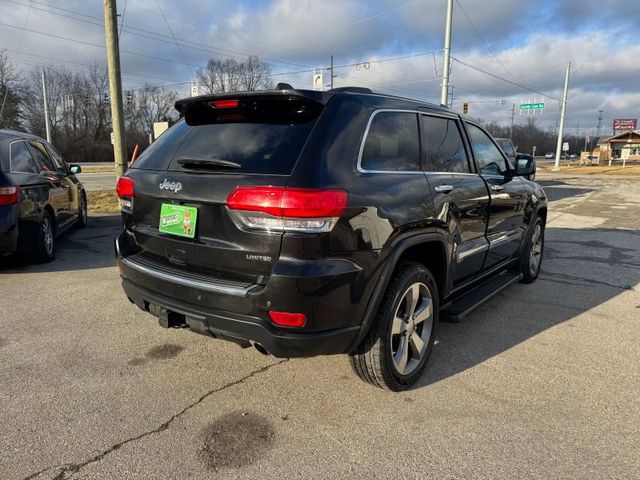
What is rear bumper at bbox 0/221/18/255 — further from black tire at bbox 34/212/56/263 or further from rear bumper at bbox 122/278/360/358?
rear bumper at bbox 122/278/360/358

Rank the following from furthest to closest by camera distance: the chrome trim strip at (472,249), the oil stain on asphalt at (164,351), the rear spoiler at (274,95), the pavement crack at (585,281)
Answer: the pavement crack at (585,281) → the chrome trim strip at (472,249) → the oil stain on asphalt at (164,351) → the rear spoiler at (274,95)

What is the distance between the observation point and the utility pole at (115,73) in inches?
406

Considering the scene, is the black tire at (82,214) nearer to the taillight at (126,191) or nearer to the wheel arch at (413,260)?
the taillight at (126,191)

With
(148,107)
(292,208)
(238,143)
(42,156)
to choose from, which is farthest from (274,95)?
(148,107)

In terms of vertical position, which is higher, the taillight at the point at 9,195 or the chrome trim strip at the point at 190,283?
the taillight at the point at 9,195

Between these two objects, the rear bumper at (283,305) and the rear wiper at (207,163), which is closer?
the rear bumper at (283,305)

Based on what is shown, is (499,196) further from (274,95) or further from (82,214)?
(82,214)

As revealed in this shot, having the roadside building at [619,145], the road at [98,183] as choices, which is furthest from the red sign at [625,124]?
the road at [98,183]

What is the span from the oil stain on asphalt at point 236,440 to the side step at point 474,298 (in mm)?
1626

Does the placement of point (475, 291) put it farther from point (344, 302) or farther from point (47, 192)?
point (47, 192)

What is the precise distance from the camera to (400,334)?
3184 millimetres

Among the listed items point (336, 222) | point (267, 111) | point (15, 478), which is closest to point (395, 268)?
point (336, 222)

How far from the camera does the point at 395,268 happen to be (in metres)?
3.04

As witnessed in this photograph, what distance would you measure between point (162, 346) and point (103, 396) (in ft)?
2.59
